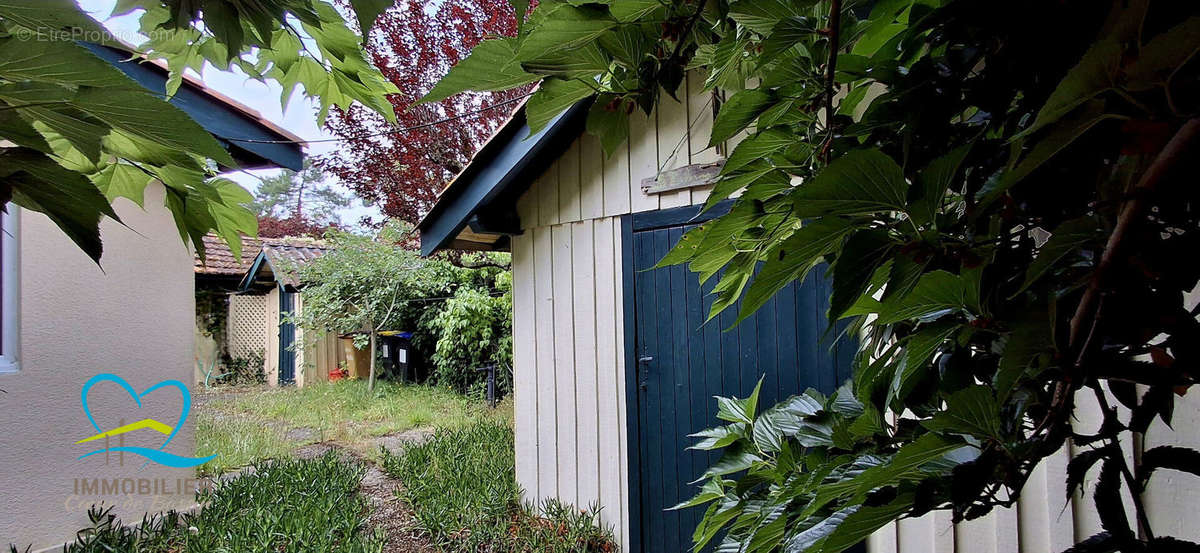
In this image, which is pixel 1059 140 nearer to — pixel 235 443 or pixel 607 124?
pixel 607 124

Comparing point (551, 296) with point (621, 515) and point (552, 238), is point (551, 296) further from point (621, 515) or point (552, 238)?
point (621, 515)

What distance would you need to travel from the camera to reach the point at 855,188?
354 millimetres

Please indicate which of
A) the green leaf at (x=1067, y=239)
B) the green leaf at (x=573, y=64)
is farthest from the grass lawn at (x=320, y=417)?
the green leaf at (x=1067, y=239)

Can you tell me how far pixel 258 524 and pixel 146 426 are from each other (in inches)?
37.3

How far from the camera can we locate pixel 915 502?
0.33m

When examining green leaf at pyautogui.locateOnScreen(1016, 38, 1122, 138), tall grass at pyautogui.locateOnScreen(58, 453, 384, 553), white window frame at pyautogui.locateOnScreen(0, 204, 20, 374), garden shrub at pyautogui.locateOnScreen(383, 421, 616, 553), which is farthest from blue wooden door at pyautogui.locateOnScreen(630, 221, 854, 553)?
white window frame at pyautogui.locateOnScreen(0, 204, 20, 374)

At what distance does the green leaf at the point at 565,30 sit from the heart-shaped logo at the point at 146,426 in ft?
12.4

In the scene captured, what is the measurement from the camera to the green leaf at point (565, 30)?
38cm

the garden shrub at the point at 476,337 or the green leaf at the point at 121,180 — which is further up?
the green leaf at the point at 121,180

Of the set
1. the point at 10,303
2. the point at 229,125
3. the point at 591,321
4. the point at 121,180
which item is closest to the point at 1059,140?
the point at 121,180

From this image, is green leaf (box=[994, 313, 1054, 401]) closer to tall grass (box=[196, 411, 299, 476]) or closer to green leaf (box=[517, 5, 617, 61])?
green leaf (box=[517, 5, 617, 61])

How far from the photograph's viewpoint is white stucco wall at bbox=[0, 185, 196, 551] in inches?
104

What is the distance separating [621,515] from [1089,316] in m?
2.90

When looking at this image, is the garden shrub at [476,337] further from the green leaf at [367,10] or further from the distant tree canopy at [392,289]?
the green leaf at [367,10]
